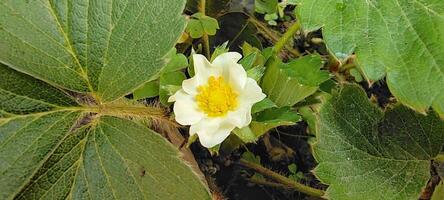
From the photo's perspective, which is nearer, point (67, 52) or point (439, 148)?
point (67, 52)

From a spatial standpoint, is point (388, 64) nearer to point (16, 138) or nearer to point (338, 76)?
point (338, 76)

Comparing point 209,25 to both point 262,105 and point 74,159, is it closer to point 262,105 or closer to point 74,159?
point 262,105

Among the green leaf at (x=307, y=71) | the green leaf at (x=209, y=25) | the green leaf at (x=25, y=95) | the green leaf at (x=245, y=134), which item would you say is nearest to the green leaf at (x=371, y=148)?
the green leaf at (x=307, y=71)

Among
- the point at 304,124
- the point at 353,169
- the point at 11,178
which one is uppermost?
the point at 11,178

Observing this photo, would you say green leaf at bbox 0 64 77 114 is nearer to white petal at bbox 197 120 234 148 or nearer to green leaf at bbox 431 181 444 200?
white petal at bbox 197 120 234 148

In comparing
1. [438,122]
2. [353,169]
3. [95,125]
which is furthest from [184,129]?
→ [438,122]

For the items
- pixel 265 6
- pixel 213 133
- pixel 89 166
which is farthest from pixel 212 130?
pixel 265 6
